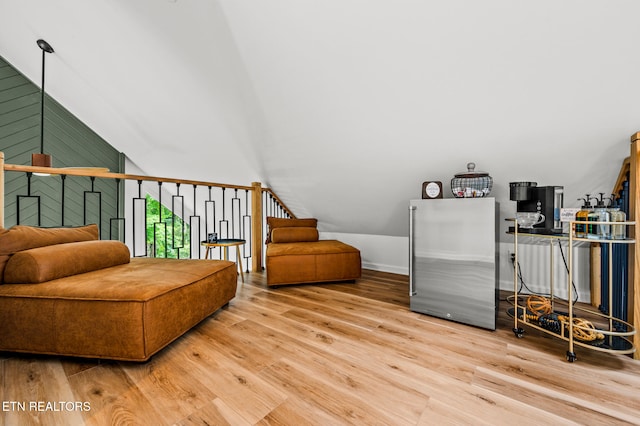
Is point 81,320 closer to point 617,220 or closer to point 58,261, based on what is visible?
point 58,261

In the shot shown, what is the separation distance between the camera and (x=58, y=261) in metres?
1.58

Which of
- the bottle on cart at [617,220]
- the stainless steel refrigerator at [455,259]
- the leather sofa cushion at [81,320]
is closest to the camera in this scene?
the leather sofa cushion at [81,320]

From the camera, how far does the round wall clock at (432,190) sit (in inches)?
88.2

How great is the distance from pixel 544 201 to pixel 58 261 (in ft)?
9.89

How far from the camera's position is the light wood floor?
1.09 m

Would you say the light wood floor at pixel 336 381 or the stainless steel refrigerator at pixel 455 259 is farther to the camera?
Result: the stainless steel refrigerator at pixel 455 259

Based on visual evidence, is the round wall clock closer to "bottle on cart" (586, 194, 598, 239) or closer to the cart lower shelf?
"bottle on cart" (586, 194, 598, 239)

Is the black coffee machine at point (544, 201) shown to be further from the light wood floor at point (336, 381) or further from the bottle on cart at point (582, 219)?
the light wood floor at point (336, 381)

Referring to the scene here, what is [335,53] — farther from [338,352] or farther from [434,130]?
[338,352]

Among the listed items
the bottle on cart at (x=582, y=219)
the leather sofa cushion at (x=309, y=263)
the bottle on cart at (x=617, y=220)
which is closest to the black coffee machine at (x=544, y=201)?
the bottle on cart at (x=582, y=219)

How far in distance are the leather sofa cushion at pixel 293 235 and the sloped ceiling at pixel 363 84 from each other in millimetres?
480

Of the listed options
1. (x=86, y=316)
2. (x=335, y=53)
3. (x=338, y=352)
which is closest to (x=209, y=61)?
(x=335, y=53)

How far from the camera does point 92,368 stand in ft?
4.65

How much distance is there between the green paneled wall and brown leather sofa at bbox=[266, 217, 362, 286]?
2.39 meters
